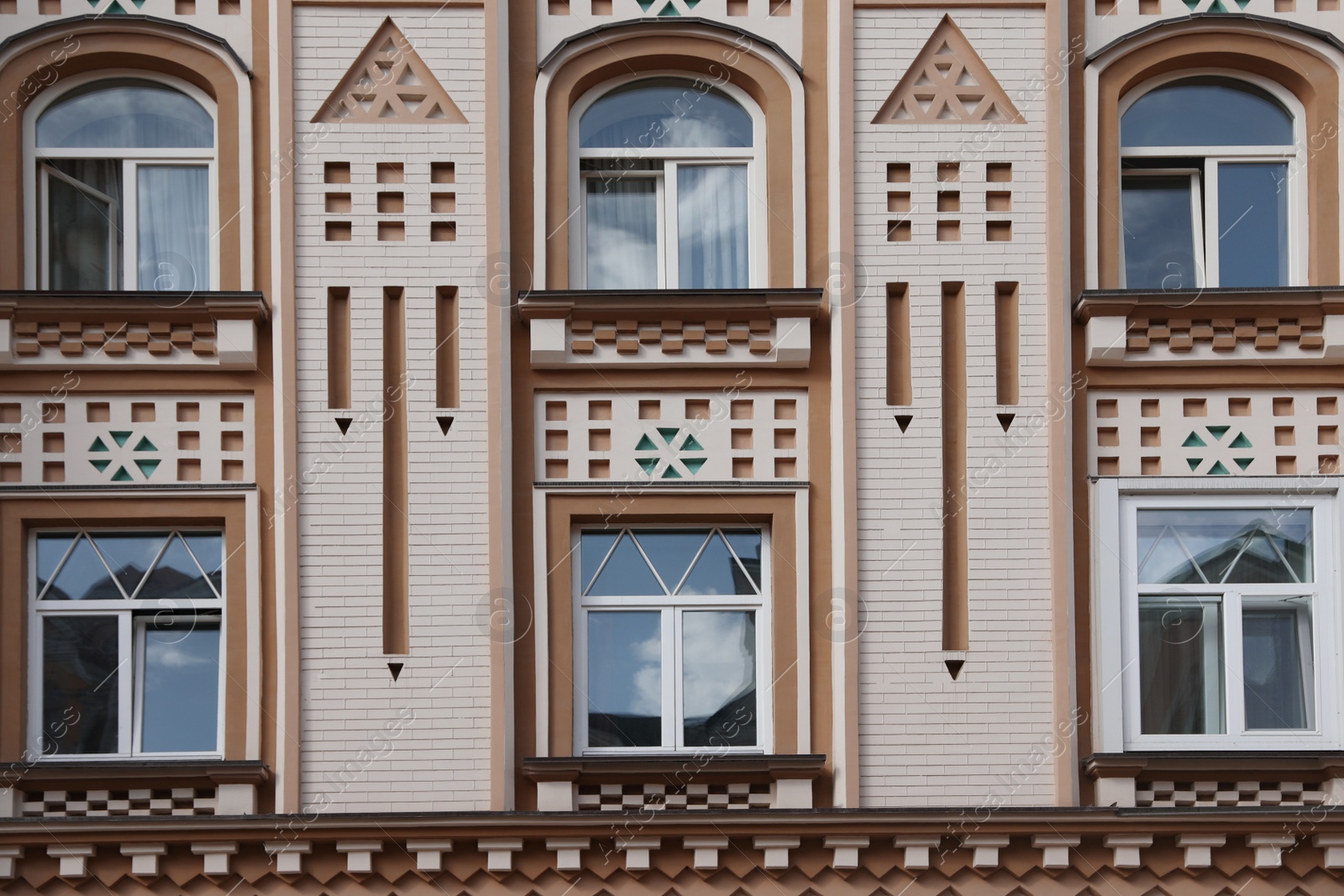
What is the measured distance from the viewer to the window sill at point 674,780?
1219cm

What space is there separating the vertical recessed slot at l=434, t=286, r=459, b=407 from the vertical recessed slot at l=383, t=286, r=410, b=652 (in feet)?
0.86

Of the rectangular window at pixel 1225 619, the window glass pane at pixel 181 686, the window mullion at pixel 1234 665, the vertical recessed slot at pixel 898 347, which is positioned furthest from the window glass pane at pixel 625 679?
the window mullion at pixel 1234 665

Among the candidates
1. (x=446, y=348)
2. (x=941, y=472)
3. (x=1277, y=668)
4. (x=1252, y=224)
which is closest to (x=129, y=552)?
(x=446, y=348)

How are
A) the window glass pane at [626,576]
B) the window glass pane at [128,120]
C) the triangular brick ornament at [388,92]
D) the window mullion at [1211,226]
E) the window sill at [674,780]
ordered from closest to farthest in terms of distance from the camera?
the window sill at [674,780], the window glass pane at [626,576], the triangular brick ornament at [388,92], the window mullion at [1211,226], the window glass pane at [128,120]

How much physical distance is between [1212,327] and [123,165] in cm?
872

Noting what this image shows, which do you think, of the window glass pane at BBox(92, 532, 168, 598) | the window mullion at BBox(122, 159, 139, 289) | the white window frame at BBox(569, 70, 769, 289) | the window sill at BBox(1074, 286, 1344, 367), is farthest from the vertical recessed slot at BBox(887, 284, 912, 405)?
the window mullion at BBox(122, 159, 139, 289)

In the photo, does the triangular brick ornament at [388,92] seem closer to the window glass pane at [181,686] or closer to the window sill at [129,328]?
the window sill at [129,328]

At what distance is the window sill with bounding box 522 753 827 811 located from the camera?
480 inches

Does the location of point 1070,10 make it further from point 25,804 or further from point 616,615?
point 25,804

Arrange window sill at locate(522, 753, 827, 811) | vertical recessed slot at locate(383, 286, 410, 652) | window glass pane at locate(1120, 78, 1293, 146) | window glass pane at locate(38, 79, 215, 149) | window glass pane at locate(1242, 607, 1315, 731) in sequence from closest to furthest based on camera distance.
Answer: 1. window sill at locate(522, 753, 827, 811)
2. vertical recessed slot at locate(383, 286, 410, 652)
3. window glass pane at locate(1242, 607, 1315, 731)
4. window glass pane at locate(38, 79, 215, 149)
5. window glass pane at locate(1120, 78, 1293, 146)

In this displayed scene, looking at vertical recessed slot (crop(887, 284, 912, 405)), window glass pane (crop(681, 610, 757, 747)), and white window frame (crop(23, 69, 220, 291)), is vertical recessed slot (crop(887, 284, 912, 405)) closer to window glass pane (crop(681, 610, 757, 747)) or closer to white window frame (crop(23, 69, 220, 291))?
window glass pane (crop(681, 610, 757, 747))

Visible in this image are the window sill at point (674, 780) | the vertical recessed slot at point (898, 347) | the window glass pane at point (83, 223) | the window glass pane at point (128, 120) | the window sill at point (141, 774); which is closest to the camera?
the window sill at point (141, 774)

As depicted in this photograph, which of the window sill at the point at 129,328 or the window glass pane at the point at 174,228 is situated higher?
the window glass pane at the point at 174,228

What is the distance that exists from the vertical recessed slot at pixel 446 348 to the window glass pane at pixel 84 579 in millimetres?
2905
